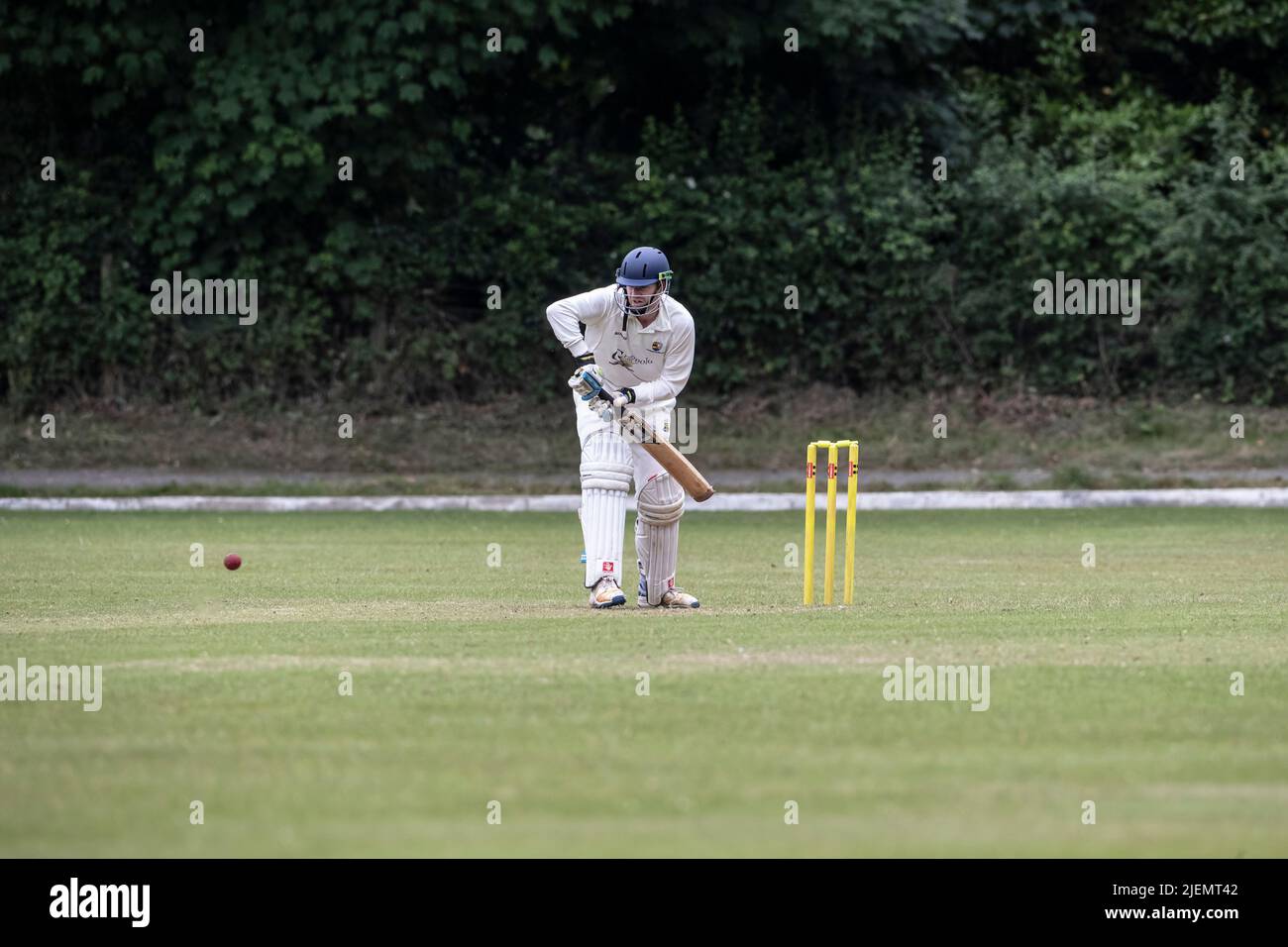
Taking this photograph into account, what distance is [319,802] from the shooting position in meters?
6.20

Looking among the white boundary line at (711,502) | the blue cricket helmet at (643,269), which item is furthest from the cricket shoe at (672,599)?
the white boundary line at (711,502)

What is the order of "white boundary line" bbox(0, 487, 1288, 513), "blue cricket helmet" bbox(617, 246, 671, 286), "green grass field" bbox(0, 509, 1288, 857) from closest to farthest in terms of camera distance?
"green grass field" bbox(0, 509, 1288, 857)
"blue cricket helmet" bbox(617, 246, 671, 286)
"white boundary line" bbox(0, 487, 1288, 513)

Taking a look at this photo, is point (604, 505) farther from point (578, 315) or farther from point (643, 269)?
point (643, 269)

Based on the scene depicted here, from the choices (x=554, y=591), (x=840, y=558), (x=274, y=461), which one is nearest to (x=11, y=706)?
(x=554, y=591)

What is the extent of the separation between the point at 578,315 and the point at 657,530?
133cm

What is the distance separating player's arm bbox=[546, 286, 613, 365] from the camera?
11.9m

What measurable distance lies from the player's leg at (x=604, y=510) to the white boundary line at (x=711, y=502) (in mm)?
9951

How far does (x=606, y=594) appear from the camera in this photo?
11805 mm

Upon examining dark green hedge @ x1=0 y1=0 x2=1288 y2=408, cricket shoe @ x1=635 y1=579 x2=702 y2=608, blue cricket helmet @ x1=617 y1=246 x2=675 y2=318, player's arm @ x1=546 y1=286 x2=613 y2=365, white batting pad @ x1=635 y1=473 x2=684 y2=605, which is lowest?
cricket shoe @ x1=635 y1=579 x2=702 y2=608

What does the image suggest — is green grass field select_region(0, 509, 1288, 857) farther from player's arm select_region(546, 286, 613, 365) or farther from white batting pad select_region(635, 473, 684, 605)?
player's arm select_region(546, 286, 613, 365)

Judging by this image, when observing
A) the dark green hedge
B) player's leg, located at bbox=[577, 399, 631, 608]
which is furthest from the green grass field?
the dark green hedge

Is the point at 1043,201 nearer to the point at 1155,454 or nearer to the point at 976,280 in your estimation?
the point at 976,280

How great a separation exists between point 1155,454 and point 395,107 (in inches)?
395

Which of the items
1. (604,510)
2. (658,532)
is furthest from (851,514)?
(604,510)
